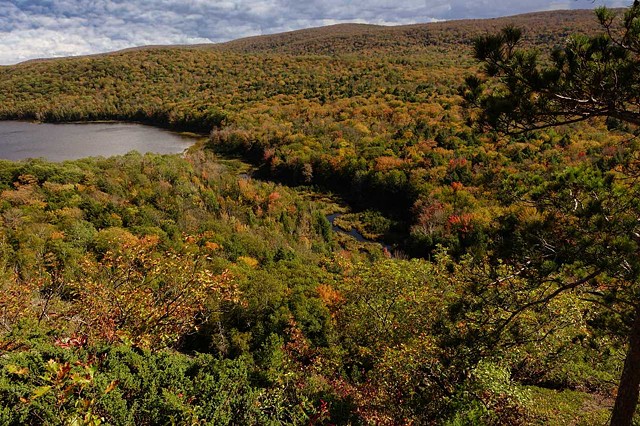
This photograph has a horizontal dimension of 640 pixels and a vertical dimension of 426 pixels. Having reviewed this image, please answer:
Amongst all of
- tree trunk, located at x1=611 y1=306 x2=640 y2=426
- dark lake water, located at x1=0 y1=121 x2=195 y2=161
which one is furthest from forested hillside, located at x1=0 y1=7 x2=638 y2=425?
dark lake water, located at x1=0 y1=121 x2=195 y2=161

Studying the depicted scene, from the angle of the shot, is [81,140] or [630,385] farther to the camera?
[81,140]

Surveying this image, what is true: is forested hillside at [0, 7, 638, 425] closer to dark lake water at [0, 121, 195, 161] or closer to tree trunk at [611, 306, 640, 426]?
tree trunk at [611, 306, 640, 426]

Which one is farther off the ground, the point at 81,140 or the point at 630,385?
the point at 81,140

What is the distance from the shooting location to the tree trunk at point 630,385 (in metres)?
6.37

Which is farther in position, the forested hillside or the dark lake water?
the dark lake water

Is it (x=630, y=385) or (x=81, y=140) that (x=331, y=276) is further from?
(x=81, y=140)

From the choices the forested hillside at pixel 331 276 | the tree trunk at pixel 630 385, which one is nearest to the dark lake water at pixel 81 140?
the forested hillside at pixel 331 276

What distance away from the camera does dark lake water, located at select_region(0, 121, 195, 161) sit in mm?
68812

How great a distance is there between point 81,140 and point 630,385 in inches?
3769

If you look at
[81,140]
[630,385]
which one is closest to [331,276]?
[630,385]

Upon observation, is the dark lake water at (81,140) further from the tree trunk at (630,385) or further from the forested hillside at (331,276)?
the tree trunk at (630,385)

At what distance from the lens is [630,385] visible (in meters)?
6.47

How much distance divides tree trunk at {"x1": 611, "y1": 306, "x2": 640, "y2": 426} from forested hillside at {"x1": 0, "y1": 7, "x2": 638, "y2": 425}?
68cm

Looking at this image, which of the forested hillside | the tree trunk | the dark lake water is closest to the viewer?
the tree trunk
